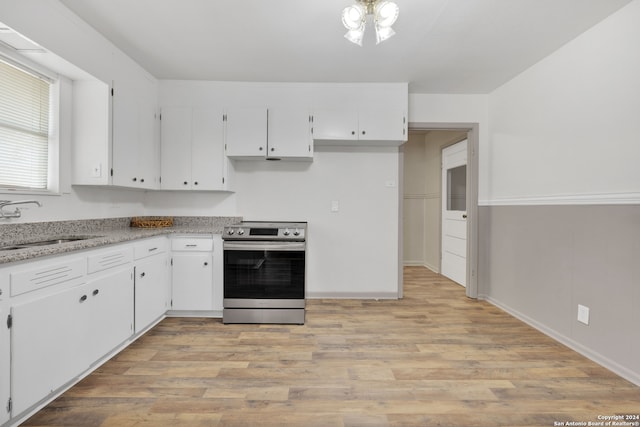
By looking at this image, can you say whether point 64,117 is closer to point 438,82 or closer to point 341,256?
point 341,256

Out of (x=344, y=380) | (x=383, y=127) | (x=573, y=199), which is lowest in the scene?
(x=344, y=380)

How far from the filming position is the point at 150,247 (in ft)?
8.72

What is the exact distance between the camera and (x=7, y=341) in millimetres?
1454

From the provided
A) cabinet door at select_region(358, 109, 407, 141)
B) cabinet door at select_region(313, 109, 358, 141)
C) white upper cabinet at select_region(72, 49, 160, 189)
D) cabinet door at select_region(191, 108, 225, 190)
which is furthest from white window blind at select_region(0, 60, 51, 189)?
cabinet door at select_region(358, 109, 407, 141)

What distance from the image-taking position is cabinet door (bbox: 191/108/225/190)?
131 inches

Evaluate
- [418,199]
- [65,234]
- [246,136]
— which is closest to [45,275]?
[65,234]

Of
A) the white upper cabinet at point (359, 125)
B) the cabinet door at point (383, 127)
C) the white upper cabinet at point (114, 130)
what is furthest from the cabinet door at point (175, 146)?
the cabinet door at point (383, 127)

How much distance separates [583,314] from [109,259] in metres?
3.53

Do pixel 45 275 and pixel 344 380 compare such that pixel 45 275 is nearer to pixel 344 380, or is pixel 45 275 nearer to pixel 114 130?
pixel 114 130

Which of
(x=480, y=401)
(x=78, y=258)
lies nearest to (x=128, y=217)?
(x=78, y=258)

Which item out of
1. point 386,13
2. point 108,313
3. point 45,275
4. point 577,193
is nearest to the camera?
point 45,275

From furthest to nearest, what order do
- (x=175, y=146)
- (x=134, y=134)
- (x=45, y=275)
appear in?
(x=175, y=146)
(x=134, y=134)
(x=45, y=275)

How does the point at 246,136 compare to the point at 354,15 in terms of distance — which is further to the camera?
the point at 246,136

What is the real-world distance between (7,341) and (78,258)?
53 cm
